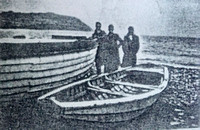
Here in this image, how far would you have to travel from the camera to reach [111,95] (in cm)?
208

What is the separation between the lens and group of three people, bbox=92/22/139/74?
6.91ft

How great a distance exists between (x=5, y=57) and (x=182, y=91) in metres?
1.33

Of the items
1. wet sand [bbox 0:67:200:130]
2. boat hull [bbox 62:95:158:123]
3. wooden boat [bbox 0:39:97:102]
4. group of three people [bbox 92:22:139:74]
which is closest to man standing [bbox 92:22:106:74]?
group of three people [bbox 92:22:139:74]

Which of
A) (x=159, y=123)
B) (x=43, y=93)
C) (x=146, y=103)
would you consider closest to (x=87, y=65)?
(x=43, y=93)

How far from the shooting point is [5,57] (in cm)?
175

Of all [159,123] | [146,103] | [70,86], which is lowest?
[159,123]

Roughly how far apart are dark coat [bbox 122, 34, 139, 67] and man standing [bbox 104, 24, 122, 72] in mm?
51

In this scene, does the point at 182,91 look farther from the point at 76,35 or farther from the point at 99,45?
the point at 76,35

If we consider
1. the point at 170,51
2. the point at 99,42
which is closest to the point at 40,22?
the point at 99,42

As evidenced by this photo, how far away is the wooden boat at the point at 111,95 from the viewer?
6.23ft

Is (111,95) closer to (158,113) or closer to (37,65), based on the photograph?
(158,113)

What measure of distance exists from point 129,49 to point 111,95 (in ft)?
1.19

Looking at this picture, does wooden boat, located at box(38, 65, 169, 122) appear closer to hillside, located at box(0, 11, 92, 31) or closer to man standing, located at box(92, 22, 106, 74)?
man standing, located at box(92, 22, 106, 74)

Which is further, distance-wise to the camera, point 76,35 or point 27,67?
point 76,35
